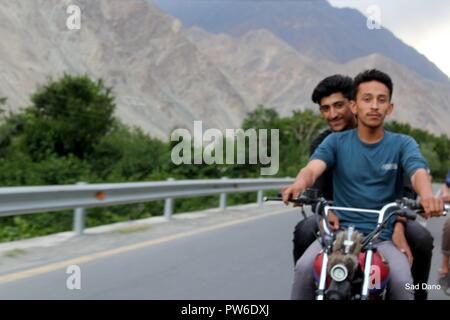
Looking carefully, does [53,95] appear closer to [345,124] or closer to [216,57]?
[345,124]

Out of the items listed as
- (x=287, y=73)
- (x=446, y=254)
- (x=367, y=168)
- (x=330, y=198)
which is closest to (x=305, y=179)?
(x=367, y=168)

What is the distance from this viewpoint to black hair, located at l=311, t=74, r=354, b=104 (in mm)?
4859

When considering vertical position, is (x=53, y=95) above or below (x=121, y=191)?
above

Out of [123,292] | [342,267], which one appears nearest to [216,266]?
[123,292]

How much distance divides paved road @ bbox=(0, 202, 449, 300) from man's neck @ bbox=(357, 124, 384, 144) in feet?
8.49

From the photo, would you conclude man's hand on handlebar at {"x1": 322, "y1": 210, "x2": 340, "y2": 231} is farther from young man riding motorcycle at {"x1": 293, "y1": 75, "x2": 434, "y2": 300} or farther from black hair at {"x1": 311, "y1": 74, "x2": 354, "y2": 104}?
black hair at {"x1": 311, "y1": 74, "x2": 354, "y2": 104}

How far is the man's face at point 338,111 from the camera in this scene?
492 centimetres

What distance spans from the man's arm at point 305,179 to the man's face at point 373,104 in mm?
315

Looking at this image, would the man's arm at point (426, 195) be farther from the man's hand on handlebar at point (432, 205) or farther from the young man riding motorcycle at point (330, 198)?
the young man riding motorcycle at point (330, 198)

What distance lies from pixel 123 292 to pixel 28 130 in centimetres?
5368

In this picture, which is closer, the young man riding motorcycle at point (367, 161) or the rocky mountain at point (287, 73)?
the young man riding motorcycle at point (367, 161)

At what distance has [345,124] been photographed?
16.2 feet

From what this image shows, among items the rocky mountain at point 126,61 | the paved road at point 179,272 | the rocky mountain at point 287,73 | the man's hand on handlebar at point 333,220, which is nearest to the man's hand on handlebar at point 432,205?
the man's hand on handlebar at point 333,220
